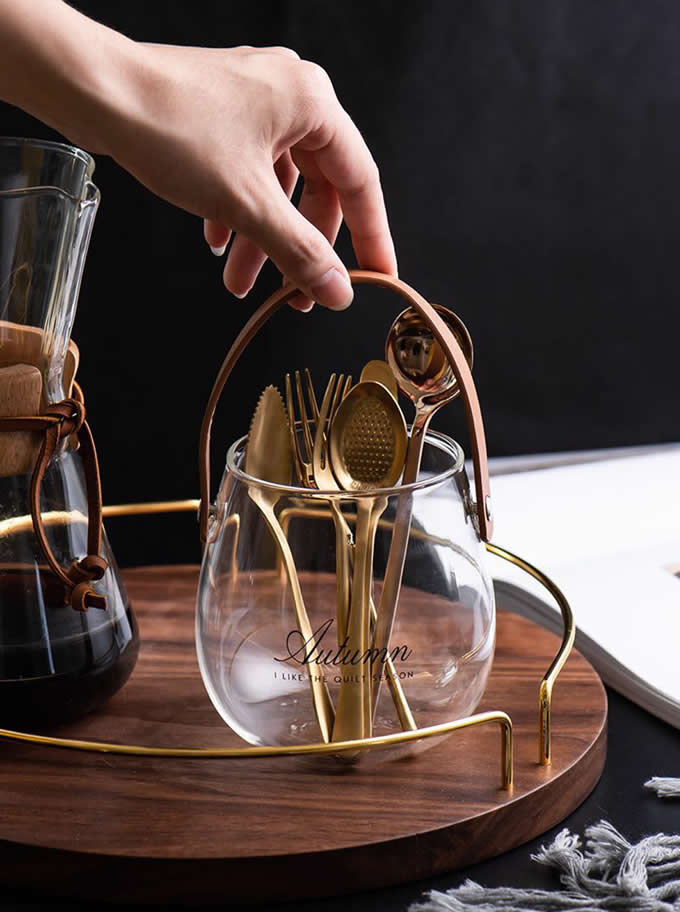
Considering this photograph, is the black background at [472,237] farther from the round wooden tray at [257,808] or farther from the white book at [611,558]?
the round wooden tray at [257,808]

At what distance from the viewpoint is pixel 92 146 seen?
0.45 metres

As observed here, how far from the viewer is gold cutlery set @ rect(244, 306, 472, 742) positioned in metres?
0.47

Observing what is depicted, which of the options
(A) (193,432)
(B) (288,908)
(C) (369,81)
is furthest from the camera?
(A) (193,432)

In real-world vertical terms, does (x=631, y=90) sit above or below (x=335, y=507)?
above

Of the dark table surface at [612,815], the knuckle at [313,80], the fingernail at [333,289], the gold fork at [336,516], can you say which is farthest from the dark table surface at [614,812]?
the knuckle at [313,80]

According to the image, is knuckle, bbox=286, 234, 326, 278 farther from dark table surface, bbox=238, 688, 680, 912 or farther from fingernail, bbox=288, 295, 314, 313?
dark table surface, bbox=238, 688, 680, 912

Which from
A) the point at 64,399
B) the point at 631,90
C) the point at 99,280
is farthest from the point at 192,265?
the point at 64,399

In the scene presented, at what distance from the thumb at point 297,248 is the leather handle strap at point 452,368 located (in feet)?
0.08

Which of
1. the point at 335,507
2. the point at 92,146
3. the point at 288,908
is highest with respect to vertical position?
the point at 92,146

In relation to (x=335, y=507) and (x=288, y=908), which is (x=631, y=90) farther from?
(x=288, y=908)

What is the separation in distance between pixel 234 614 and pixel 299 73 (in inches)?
9.9

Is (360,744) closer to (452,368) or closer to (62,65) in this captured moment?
(452,368)

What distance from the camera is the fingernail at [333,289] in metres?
0.48

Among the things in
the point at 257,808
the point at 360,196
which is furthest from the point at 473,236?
the point at 257,808
